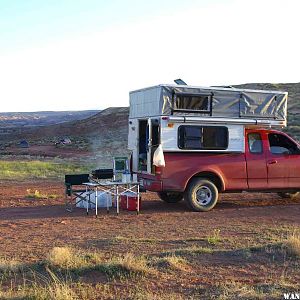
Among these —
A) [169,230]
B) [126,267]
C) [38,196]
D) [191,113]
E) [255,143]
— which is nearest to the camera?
[126,267]

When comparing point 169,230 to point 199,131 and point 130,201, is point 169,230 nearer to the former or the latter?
point 130,201

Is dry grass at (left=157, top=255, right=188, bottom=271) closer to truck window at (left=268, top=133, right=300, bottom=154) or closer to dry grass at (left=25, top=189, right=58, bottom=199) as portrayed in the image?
truck window at (left=268, top=133, right=300, bottom=154)

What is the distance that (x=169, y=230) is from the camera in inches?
393

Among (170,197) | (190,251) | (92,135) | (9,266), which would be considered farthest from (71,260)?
(92,135)

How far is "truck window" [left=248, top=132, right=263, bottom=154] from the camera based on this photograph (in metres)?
12.6

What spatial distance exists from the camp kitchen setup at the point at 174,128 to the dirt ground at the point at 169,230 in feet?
2.21

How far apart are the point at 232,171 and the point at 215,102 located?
5.42 ft

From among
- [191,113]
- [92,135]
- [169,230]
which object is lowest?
[169,230]

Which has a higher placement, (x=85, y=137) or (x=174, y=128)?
(x=85, y=137)

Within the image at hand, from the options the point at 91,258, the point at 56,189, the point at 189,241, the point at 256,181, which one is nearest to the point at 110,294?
the point at 91,258

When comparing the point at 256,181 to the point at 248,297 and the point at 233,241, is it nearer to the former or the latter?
the point at 233,241

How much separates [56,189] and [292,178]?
24.7 ft

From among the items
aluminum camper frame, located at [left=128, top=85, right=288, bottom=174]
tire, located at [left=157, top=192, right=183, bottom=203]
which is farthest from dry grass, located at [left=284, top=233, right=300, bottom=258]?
tire, located at [left=157, top=192, right=183, bottom=203]

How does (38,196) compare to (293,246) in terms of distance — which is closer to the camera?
(293,246)
